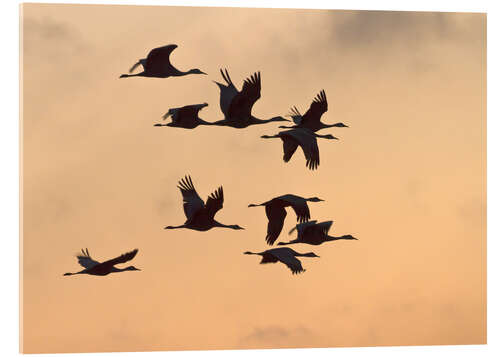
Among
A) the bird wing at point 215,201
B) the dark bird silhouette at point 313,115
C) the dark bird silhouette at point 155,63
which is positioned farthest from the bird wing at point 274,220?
the dark bird silhouette at point 155,63

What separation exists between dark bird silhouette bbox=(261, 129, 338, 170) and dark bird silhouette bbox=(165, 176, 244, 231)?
→ 1.57ft

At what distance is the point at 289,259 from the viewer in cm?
511

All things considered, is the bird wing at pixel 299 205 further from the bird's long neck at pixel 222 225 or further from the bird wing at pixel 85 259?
the bird wing at pixel 85 259

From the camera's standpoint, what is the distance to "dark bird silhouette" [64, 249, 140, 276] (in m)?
4.97

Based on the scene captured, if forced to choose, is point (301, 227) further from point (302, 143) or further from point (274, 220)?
point (302, 143)

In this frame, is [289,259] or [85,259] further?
[289,259]

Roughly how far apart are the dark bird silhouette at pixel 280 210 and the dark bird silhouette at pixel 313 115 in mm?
442

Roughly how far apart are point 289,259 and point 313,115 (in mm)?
899

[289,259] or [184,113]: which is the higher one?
[184,113]

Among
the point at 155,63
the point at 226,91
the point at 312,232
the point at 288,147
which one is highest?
the point at 155,63

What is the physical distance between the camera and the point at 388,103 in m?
5.21

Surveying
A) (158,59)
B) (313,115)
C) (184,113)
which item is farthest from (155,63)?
(313,115)

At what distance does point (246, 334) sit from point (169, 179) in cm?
107

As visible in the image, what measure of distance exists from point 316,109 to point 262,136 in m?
0.37
